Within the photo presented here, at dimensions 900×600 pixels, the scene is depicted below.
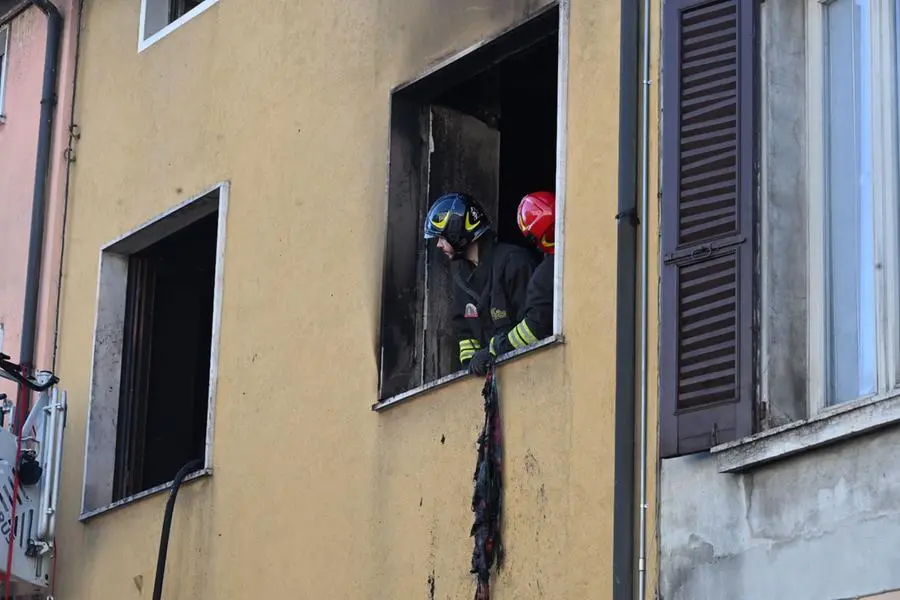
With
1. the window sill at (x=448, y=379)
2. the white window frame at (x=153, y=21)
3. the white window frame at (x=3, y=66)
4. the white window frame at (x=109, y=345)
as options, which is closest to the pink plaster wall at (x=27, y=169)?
the white window frame at (x=3, y=66)

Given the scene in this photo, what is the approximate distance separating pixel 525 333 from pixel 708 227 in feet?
5.01

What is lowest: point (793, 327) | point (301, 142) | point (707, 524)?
point (707, 524)

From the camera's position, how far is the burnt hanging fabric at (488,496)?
10.4 metres

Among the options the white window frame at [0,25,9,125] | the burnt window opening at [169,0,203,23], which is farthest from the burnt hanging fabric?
the white window frame at [0,25,9,125]

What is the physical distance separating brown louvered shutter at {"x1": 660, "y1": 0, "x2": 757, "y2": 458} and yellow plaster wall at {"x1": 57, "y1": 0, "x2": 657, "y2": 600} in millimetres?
274

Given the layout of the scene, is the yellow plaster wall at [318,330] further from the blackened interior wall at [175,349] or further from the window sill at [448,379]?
the blackened interior wall at [175,349]

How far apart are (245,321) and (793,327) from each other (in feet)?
15.5

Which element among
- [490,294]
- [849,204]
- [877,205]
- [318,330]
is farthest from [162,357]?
[877,205]

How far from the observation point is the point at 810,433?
27.8ft

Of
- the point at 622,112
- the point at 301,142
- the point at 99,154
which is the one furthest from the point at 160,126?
the point at 622,112

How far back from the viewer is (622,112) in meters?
10.1

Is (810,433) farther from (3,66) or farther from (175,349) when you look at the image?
(3,66)

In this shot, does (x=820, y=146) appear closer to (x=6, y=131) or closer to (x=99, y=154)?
(x=99, y=154)

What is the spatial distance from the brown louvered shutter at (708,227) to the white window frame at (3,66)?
813 cm
